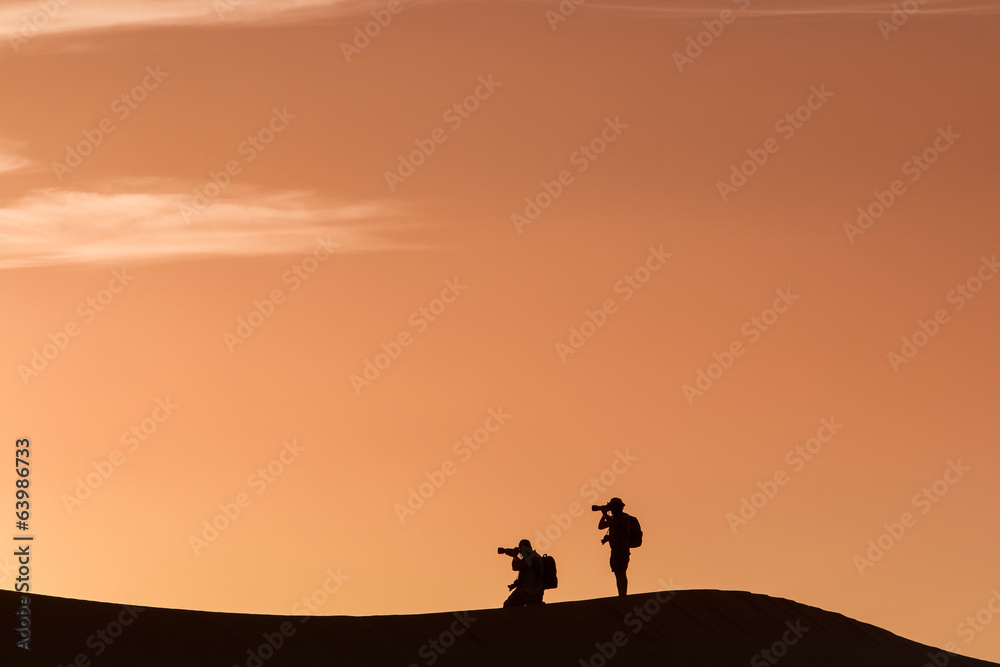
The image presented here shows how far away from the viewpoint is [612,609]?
74.5 ft

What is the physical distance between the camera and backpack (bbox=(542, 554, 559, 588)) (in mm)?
22672

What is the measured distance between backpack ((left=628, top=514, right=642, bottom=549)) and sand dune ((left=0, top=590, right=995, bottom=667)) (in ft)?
2.54

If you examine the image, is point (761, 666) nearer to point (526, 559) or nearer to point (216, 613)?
point (526, 559)

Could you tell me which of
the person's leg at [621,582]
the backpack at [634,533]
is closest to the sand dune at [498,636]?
the person's leg at [621,582]

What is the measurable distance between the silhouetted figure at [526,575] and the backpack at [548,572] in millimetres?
77

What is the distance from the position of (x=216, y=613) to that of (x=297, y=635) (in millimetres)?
1017
